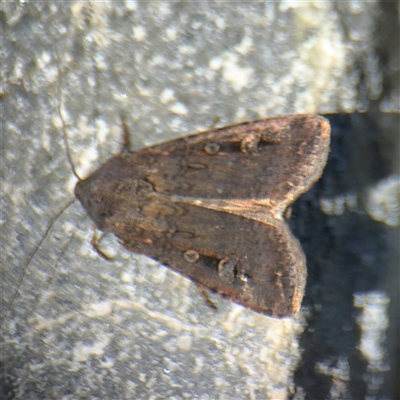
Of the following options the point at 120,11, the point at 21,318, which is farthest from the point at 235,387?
the point at 120,11

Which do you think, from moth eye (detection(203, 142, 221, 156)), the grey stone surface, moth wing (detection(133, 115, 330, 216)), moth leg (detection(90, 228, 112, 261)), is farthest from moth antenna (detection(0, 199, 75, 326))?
moth eye (detection(203, 142, 221, 156))

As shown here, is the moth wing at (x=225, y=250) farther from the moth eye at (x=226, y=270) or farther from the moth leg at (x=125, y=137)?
the moth leg at (x=125, y=137)

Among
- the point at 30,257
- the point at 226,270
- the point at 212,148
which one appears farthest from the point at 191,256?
the point at 30,257

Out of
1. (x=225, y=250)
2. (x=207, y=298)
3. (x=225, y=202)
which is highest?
(x=225, y=202)

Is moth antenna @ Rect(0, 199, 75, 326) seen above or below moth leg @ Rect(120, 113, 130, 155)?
below

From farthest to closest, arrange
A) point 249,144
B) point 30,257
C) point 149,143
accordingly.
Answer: point 30,257
point 149,143
point 249,144

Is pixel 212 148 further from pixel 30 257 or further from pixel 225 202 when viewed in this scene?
pixel 30 257

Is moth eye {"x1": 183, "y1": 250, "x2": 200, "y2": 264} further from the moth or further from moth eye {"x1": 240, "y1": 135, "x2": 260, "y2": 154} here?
moth eye {"x1": 240, "y1": 135, "x2": 260, "y2": 154}
